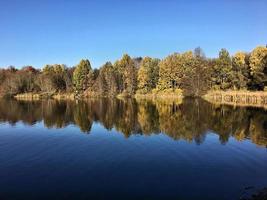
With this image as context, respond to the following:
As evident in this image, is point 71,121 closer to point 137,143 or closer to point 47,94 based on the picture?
point 137,143

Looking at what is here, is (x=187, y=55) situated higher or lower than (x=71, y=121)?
higher

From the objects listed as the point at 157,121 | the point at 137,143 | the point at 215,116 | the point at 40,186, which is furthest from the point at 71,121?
the point at 40,186

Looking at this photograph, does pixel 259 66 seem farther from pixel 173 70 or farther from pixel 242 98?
pixel 173 70

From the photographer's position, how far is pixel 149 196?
1666cm

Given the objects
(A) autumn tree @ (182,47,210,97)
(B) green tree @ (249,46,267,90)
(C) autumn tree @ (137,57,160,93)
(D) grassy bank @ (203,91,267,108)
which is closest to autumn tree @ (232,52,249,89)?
(B) green tree @ (249,46,267,90)

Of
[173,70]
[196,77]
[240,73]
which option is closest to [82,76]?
[173,70]

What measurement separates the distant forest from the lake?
5960 centimetres

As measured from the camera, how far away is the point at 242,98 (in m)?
83.5

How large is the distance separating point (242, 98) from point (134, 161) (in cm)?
6734

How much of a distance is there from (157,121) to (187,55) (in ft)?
251

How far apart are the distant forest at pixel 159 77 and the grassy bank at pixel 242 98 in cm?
693

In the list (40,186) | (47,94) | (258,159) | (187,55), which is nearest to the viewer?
(40,186)

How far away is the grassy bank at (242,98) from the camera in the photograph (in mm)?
75488

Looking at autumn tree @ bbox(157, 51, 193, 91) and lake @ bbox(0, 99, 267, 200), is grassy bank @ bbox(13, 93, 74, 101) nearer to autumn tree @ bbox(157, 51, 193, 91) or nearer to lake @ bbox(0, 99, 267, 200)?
autumn tree @ bbox(157, 51, 193, 91)
